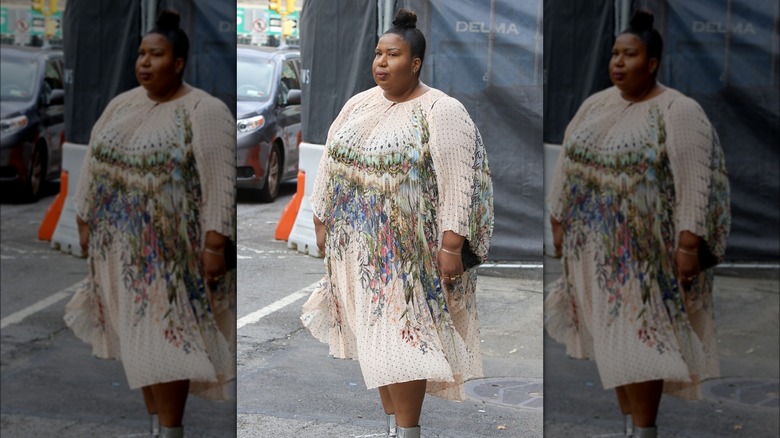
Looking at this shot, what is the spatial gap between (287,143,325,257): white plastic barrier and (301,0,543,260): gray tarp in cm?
45

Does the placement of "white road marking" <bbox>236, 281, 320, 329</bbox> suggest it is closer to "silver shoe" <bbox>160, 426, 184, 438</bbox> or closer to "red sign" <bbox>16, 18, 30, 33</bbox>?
"silver shoe" <bbox>160, 426, 184, 438</bbox>

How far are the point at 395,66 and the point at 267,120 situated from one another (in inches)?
342

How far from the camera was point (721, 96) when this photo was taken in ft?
7.50

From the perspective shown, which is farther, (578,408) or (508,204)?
(508,204)

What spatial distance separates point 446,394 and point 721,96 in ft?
8.52

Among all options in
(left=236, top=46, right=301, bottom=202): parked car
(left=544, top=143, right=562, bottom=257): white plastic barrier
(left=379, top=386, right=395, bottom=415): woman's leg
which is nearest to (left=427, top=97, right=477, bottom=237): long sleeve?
(left=379, top=386, right=395, bottom=415): woman's leg

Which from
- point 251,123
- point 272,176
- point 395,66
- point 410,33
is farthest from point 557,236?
point 272,176

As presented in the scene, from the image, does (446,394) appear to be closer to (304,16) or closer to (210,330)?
(210,330)

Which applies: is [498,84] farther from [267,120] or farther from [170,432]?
[170,432]

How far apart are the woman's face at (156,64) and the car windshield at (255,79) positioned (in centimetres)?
1101

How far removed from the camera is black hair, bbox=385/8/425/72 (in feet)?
15.3

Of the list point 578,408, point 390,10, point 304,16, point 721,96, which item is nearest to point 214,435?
point 578,408

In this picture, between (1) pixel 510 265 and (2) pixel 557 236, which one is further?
(1) pixel 510 265

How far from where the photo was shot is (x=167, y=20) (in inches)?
93.8
